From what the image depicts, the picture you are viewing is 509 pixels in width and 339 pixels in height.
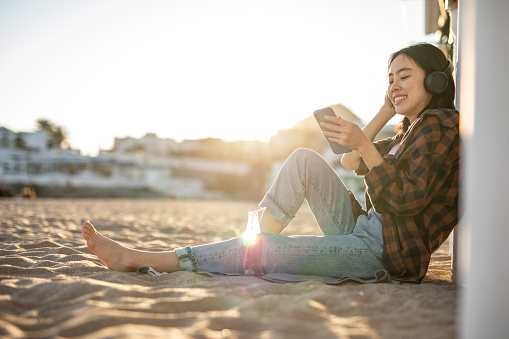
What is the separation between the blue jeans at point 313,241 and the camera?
196cm

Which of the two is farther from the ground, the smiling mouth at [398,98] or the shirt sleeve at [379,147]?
the smiling mouth at [398,98]

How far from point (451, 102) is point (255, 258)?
1.27m

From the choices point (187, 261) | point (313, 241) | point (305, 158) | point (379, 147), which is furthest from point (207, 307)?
point (379, 147)

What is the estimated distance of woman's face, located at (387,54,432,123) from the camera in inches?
79.0

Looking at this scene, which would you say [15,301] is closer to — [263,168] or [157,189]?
[157,189]

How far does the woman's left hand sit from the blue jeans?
1.29 ft

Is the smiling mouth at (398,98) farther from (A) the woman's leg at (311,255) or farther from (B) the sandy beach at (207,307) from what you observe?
(B) the sandy beach at (207,307)

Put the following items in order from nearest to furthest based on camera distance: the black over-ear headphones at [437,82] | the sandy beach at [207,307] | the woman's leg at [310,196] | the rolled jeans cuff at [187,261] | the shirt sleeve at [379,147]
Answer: the sandy beach at [207,307] < the black over-ear headphones at [437,82] < the rolled jeans cuff at [187,261] < the woman's leg at [310,196] < the shirt sleeve at [379,147]

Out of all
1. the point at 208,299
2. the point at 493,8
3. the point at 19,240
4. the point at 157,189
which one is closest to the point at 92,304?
the point at 208,299

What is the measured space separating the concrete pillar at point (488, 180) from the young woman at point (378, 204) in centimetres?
74

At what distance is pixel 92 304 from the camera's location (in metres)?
1.42

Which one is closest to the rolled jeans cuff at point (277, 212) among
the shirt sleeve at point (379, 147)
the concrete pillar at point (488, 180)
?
the shirt sleeve at point (379, 147)

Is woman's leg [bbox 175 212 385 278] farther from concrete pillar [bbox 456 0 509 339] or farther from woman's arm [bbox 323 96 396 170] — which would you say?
concrete pillar [bbox 456 0 509 339]

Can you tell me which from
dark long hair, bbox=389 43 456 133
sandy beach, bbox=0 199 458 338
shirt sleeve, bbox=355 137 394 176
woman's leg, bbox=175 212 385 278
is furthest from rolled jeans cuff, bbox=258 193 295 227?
dark long hair, bbox=389 43 456 133
